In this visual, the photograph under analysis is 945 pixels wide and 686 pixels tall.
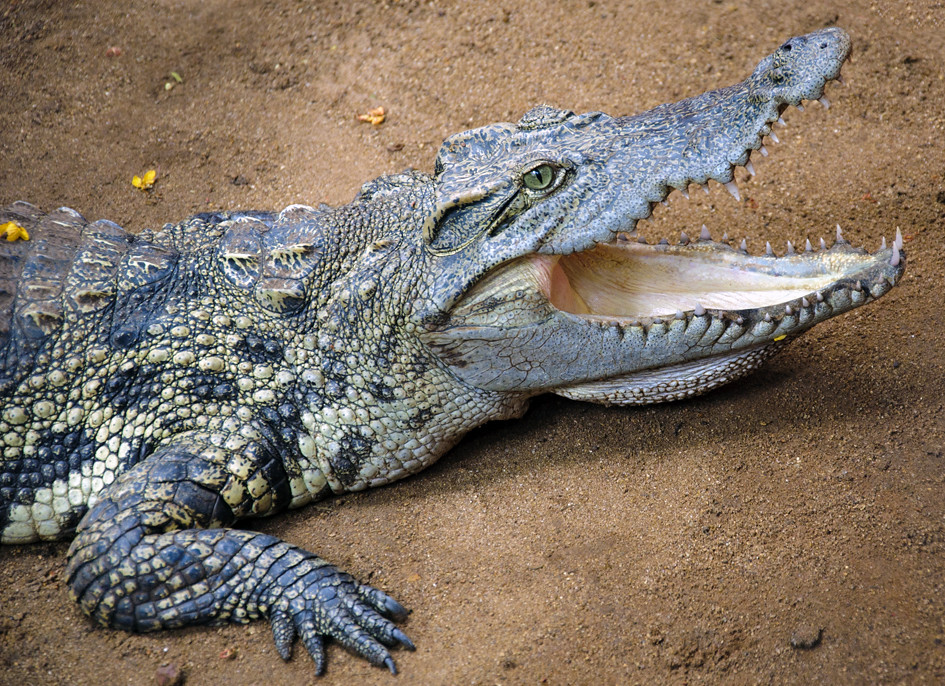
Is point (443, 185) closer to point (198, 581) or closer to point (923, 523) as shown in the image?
point (198, 581)

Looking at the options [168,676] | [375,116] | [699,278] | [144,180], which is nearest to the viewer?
[168,676]

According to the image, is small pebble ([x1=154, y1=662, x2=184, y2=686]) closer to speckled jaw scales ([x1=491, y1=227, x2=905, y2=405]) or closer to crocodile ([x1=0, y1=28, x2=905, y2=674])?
crocodile ([x1=0, y1=28, x2=905, y2=674])

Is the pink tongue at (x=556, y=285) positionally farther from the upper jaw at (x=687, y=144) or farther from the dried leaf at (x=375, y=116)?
the dried leaf at (x=375, y=116)

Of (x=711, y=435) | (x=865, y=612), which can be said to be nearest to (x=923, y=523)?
(x=865, y=612)

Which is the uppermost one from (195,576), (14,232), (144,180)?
(14,232)

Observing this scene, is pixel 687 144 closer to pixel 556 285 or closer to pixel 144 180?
pixel 556 285

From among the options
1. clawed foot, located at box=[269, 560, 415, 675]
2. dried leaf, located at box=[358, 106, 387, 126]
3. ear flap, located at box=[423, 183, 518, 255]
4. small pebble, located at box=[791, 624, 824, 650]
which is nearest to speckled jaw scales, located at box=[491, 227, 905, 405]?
ear flap, located at box=[423, 183, 518, 255]

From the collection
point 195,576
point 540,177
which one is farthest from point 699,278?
point 195,576
